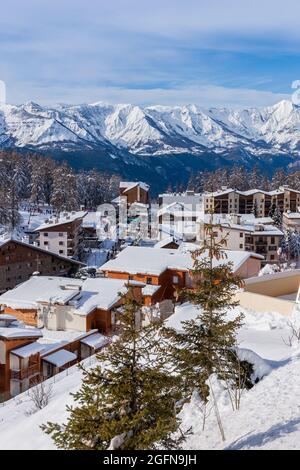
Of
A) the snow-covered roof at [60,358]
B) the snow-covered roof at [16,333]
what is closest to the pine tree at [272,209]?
the snow-covered roof at [60,358]

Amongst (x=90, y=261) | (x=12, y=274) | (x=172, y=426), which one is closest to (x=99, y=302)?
(x=12, y=274)

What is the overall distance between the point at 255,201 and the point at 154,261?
126ft

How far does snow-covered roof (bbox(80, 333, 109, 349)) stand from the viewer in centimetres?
2253

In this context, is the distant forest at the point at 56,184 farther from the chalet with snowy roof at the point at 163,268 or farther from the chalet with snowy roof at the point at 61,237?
the chalet with snowy roof at the point at 163,268

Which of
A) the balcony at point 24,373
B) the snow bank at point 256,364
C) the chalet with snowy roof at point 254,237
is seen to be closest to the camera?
the snow bank at point 256,364

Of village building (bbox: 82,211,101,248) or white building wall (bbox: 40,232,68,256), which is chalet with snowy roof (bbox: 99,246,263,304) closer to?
white building wall (bbox: 40,232,68,256)

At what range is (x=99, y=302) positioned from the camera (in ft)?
82.8

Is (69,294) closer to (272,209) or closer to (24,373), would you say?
(24,373)

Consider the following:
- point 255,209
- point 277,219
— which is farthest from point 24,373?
point 255,209

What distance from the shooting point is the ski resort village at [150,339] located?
6785 mm

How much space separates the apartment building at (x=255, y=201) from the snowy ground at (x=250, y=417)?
2097 inches
